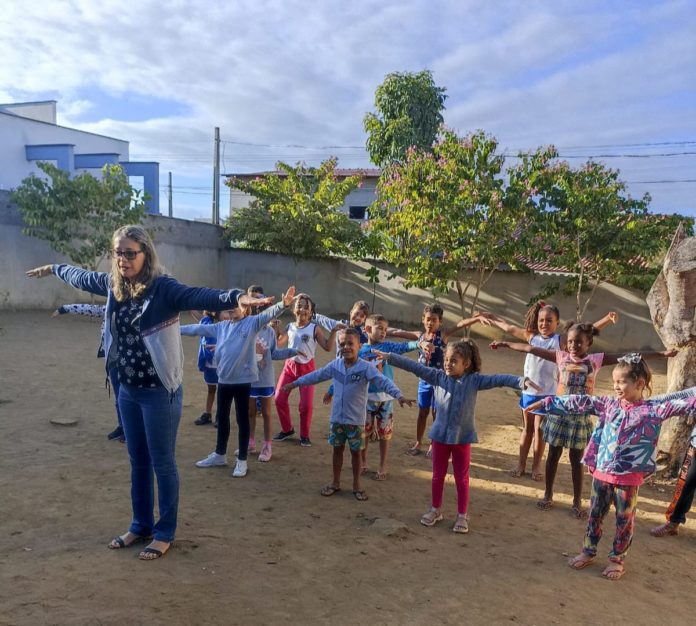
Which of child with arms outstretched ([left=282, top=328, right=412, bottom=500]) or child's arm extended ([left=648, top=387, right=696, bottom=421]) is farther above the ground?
child's arm extended ([left=648, top=387, right=696, bottom=421])

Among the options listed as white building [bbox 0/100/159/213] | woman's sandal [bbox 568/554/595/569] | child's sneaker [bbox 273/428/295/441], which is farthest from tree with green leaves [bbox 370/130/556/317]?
white building [bbox 0/100/159/213]

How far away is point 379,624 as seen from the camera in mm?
2760

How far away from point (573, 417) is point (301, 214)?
43.5ft

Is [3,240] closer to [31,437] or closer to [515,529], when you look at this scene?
[31,437]

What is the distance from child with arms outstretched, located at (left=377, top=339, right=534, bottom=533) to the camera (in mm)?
3914

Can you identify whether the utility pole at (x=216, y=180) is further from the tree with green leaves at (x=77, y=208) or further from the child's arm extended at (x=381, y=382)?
the child's arm extended at (x=381, y=382)

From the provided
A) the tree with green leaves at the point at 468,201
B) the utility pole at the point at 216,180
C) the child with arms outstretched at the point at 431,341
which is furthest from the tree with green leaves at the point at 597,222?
the utility pole at the point at 216,180

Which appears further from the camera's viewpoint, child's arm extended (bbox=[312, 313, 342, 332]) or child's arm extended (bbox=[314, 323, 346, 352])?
child's arm extended (bbox=[314, 323, 346, 352])

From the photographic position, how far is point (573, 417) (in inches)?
172

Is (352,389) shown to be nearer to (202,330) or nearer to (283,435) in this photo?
(202,330)

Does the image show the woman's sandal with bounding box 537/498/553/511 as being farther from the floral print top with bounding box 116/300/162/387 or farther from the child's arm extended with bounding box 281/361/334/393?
the floral print top with bounding box 116/300/162/387

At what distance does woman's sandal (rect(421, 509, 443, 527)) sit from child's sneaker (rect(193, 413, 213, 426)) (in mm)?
A: 3080

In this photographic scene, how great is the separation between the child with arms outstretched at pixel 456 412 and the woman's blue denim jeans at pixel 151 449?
5.39 ft

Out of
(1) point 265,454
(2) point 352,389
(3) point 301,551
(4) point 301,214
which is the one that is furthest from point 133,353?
(4) point 301,214
